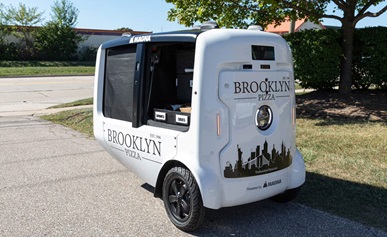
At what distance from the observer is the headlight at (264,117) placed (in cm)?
358

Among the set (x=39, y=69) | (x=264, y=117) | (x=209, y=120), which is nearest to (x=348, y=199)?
(x=264, y=117)

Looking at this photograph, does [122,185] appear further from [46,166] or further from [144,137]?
[46,166]

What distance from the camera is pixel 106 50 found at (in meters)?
4.80

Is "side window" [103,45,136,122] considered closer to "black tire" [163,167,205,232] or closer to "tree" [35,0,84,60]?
"black tire" [163,167,205,232]

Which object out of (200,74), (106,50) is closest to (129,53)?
(106,50)

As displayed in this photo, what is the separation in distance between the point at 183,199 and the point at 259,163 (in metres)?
0.77

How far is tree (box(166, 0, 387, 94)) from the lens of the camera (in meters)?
10.0

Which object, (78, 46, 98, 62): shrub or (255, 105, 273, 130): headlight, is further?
(78, 46, 98, 62): shrub

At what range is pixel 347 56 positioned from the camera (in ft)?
33.8

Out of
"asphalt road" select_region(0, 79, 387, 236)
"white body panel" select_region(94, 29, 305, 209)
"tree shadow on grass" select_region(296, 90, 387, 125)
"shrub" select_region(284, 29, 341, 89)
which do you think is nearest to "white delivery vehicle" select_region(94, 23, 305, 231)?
"white body panel" select_region(94, 29, 305, 209)

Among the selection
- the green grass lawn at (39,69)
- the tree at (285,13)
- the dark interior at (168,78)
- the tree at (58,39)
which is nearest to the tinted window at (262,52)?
the dark interior at (168,78)

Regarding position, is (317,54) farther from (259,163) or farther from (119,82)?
(259,163)

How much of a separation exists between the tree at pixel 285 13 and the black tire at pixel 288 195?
6528mm

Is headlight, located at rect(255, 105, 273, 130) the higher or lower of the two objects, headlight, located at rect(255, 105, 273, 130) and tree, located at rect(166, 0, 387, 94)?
the lower
